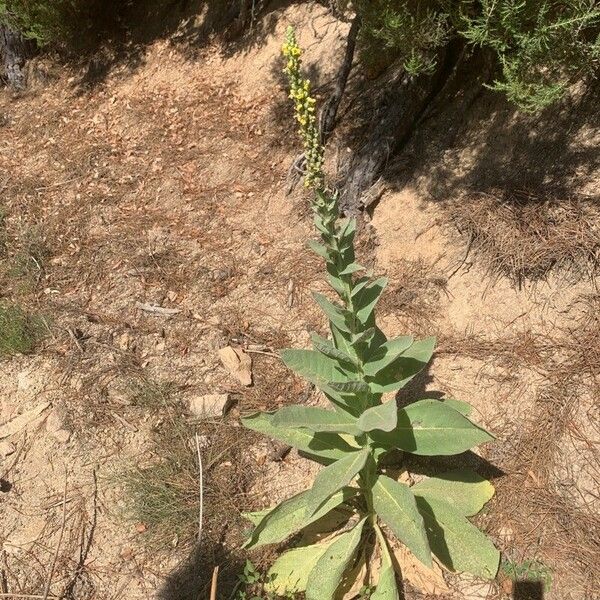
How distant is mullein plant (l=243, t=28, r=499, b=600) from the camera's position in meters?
2.51

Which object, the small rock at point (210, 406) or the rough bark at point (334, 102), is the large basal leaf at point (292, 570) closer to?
the small rock at point (210, 406)

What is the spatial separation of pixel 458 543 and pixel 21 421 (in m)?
2.90

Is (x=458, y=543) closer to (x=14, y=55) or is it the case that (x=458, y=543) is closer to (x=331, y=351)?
(x=331, y=351)

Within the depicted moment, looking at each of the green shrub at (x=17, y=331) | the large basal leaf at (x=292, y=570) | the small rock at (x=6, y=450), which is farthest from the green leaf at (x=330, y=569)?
the green shrub at (x=17, y=331)

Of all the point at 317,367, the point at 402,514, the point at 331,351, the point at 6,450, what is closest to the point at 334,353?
the point at 331,351

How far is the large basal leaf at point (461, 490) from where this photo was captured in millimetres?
3020

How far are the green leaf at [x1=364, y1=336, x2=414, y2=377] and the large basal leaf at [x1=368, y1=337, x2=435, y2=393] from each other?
0.12 m

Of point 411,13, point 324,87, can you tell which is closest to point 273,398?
point 411,13

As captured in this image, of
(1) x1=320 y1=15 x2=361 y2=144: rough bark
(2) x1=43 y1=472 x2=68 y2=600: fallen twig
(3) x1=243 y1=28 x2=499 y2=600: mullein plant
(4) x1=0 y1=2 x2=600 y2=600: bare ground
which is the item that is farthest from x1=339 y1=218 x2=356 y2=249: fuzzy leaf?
(1) x1=320 y1=15 x2=361 y2=144: rough bark

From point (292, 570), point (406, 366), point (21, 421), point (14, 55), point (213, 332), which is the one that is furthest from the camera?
point (14, 55)

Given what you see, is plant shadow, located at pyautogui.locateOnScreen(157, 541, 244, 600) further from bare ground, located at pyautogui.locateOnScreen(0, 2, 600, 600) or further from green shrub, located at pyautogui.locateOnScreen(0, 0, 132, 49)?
green shrub, located at pyautogui.locateOnScreen(0, 0, 132, 49)

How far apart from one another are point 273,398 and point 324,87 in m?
3.25

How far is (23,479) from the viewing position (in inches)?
147

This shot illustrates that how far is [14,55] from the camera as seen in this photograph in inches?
291
